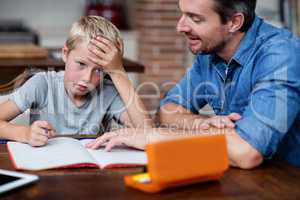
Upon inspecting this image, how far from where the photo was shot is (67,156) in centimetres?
145

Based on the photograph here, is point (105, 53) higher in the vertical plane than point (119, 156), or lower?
higher

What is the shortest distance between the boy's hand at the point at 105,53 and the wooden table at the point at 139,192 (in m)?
0.58

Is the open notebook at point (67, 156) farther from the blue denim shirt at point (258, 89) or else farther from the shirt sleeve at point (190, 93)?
the shirt sleeve at point (190, 93)

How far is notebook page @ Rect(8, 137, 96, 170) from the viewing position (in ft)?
4.56

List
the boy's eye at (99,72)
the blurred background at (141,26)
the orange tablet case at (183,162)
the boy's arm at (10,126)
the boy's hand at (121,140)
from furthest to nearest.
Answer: the blurred background at (141,26) → the boy's eye at (99,72) → the boy's arm at (10,126) → the boy's hand at (121,140) → the orange tablet case at (183,162)

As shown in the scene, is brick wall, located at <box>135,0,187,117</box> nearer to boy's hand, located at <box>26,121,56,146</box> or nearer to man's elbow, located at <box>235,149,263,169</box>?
boy's hand, located at <box>26,121,56,146</box>

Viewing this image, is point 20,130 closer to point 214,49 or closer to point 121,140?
point 121,140

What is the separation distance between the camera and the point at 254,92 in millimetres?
1666

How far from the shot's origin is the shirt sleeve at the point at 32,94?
1911 millimetres

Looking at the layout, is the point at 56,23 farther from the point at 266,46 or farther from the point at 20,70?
the point at 266,46

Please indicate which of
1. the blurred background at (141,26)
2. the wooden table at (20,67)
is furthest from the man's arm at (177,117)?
the blurred background at (141,26)

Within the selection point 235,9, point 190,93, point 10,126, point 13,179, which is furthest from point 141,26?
point 13,179

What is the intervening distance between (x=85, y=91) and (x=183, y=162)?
31.7 inches

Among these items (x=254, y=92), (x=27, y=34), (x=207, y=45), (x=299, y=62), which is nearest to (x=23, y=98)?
(x=207, y=45)
